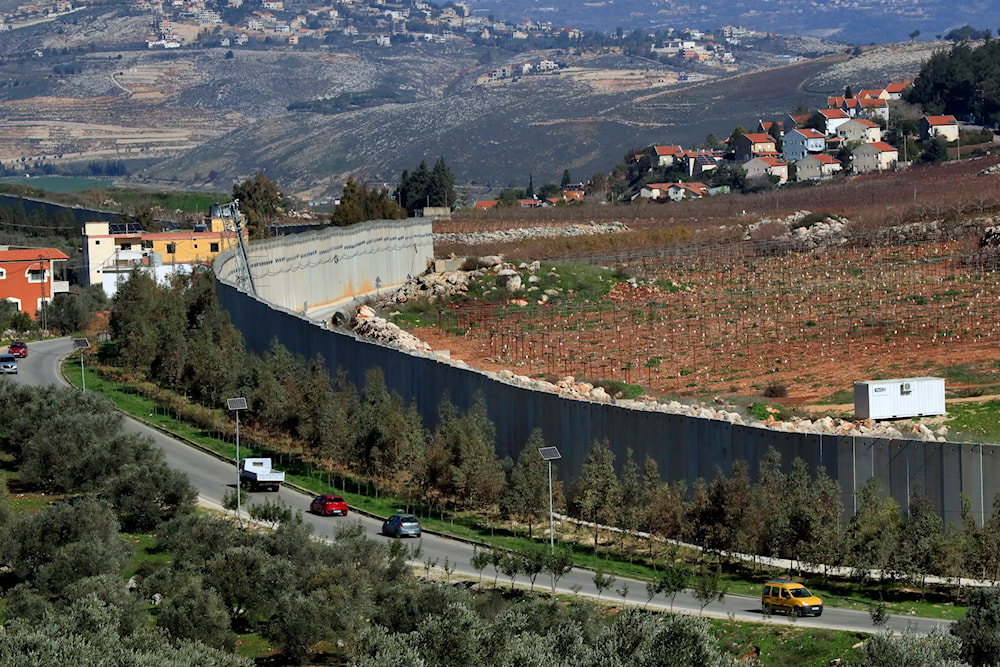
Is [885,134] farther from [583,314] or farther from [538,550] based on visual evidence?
[538,550]

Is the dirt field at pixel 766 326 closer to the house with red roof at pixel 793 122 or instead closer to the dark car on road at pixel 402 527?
the dark car on road at pixel 402 527

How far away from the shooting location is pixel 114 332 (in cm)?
5031

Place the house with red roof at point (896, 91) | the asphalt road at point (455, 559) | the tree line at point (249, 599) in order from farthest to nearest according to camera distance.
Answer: the house with red roof at point (896, 91) < the asphalt road at point (455, 559) < the tree line at point (249, 599)

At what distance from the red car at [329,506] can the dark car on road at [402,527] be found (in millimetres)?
1598

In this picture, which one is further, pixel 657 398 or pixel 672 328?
pixel 672 328

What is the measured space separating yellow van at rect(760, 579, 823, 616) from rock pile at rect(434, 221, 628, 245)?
58396 millimetres

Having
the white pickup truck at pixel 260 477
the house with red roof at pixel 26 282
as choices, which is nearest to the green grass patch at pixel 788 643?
the white pickup truck at pixel 260 477

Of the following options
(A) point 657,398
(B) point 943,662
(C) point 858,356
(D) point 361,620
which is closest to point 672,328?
(C) point 858,356

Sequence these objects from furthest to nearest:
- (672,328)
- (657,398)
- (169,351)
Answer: (672,328) < (169,351) < (657,398)

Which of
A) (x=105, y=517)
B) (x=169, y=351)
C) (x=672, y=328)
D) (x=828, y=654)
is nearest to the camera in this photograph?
(x=828, y=654)

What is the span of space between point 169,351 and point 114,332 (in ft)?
18.0

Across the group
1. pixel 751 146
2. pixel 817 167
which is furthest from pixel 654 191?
pixel 751 146

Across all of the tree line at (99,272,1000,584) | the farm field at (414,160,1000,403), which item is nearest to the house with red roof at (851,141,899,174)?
the farm field at (414,160,1000,403)

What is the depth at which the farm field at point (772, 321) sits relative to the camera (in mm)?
44500
